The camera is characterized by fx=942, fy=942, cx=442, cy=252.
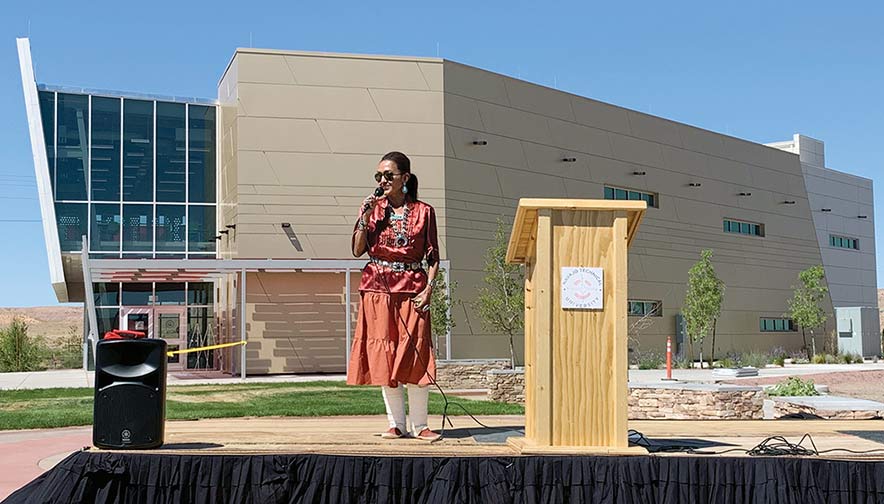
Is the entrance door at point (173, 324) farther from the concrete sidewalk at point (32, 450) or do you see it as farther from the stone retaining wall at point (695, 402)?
the stone retaining wall at point (695, 402)

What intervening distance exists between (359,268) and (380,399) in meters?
11.2

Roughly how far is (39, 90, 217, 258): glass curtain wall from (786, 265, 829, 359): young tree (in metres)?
24.7

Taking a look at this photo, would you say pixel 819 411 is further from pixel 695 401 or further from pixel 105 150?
pixel 105 150

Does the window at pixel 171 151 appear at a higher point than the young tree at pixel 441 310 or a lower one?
higher

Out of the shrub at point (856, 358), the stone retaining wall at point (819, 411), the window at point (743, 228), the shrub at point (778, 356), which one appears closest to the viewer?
the stone retaining wall at point (819, 411)

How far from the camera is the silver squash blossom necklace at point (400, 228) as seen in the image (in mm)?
6798

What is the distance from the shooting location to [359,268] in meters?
27.5

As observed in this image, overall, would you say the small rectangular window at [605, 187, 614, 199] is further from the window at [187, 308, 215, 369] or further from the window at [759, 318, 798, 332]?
the window at [187, 308, 215, 369]

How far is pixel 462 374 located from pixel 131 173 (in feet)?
42.1

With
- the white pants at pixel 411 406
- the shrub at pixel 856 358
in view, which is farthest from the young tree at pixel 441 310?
the shrub at pixel 856 358

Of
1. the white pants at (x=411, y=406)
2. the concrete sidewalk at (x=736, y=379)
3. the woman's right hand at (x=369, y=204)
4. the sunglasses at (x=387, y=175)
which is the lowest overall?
the concrete sidewalk at (x=736, y=379)

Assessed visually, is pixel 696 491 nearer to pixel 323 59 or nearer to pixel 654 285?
pixel 323 59

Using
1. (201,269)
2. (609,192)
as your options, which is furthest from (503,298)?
(609,192)

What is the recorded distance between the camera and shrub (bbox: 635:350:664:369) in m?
33.0
